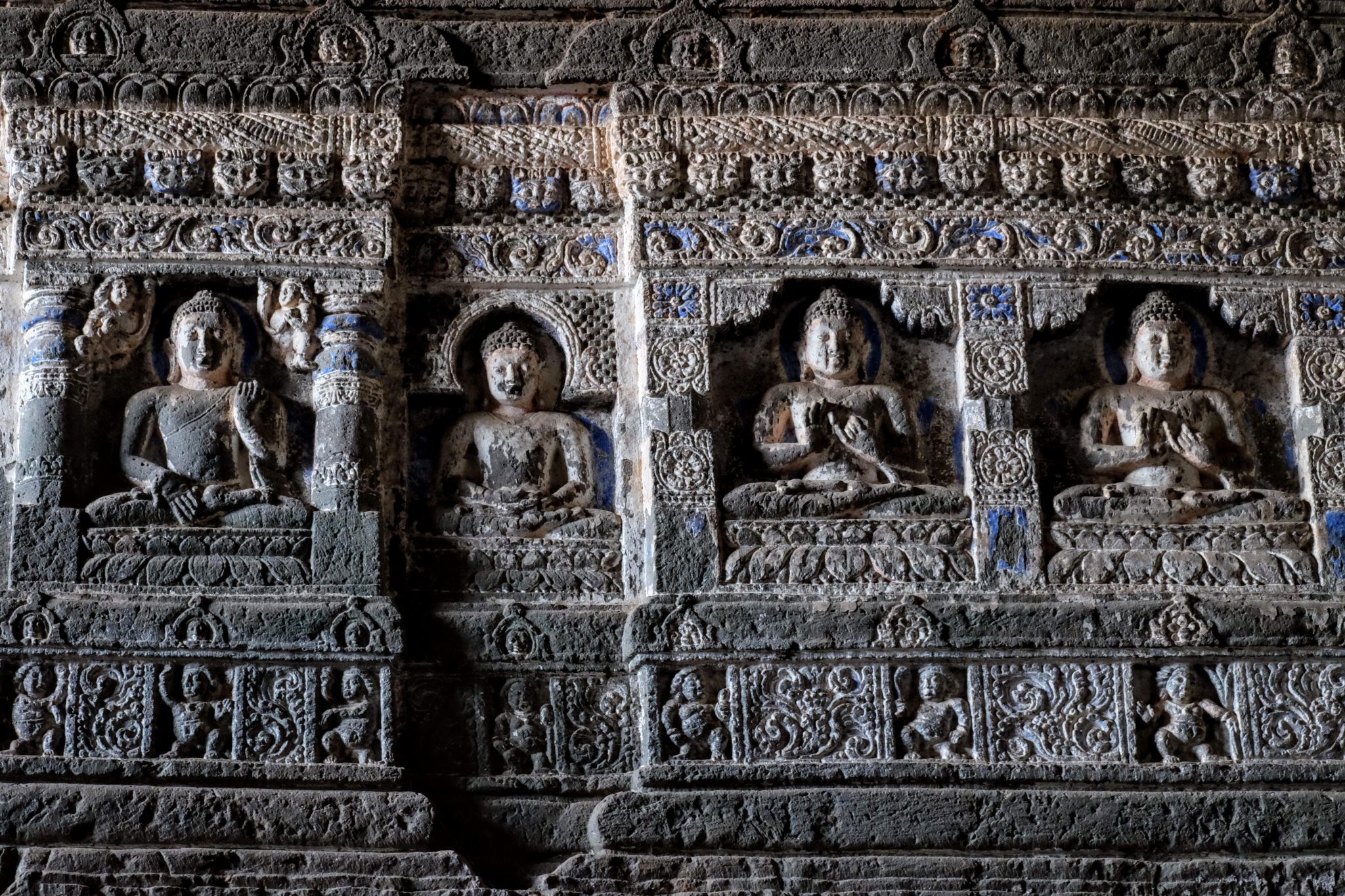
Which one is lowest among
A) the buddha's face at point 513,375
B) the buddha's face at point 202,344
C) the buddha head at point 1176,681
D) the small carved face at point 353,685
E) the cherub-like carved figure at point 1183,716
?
the cherub-like carved figure at point 1183,716

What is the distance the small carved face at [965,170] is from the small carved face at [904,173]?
3.1 inches

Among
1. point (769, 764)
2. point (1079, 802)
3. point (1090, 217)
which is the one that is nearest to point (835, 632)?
point (769, 764)

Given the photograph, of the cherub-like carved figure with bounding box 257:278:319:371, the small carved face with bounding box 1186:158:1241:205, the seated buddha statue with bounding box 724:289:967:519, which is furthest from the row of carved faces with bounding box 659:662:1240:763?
the small carved face with bounding box 1186:158:1241:205

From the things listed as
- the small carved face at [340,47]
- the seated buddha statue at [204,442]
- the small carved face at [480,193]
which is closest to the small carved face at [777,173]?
the small carved face at [480,193]

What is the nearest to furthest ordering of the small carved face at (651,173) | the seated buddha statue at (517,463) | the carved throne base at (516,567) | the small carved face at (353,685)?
the small carved face at (353,685)
the carved throne base at (516,567)
the seated buddha statue at (517,463)
the small carved face at (651,173)

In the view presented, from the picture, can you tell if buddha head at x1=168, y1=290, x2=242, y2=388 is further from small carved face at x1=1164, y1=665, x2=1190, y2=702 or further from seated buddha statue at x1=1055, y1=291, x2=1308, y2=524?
small carved face at x1=1164, y1=665, x2=1190, y2=702

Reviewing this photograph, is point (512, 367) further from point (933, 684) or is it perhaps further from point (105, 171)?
point (933, 684)

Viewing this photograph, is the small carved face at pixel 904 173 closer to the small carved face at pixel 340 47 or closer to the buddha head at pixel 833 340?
the buddha head at pixel 833 340

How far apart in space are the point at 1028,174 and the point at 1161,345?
106 cm

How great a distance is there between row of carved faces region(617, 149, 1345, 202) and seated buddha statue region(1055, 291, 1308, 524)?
621mm

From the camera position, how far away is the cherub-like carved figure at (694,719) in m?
8.43

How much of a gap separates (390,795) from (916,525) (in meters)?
2.70

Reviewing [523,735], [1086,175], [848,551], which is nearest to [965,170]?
[1086,175]

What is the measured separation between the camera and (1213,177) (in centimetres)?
945
